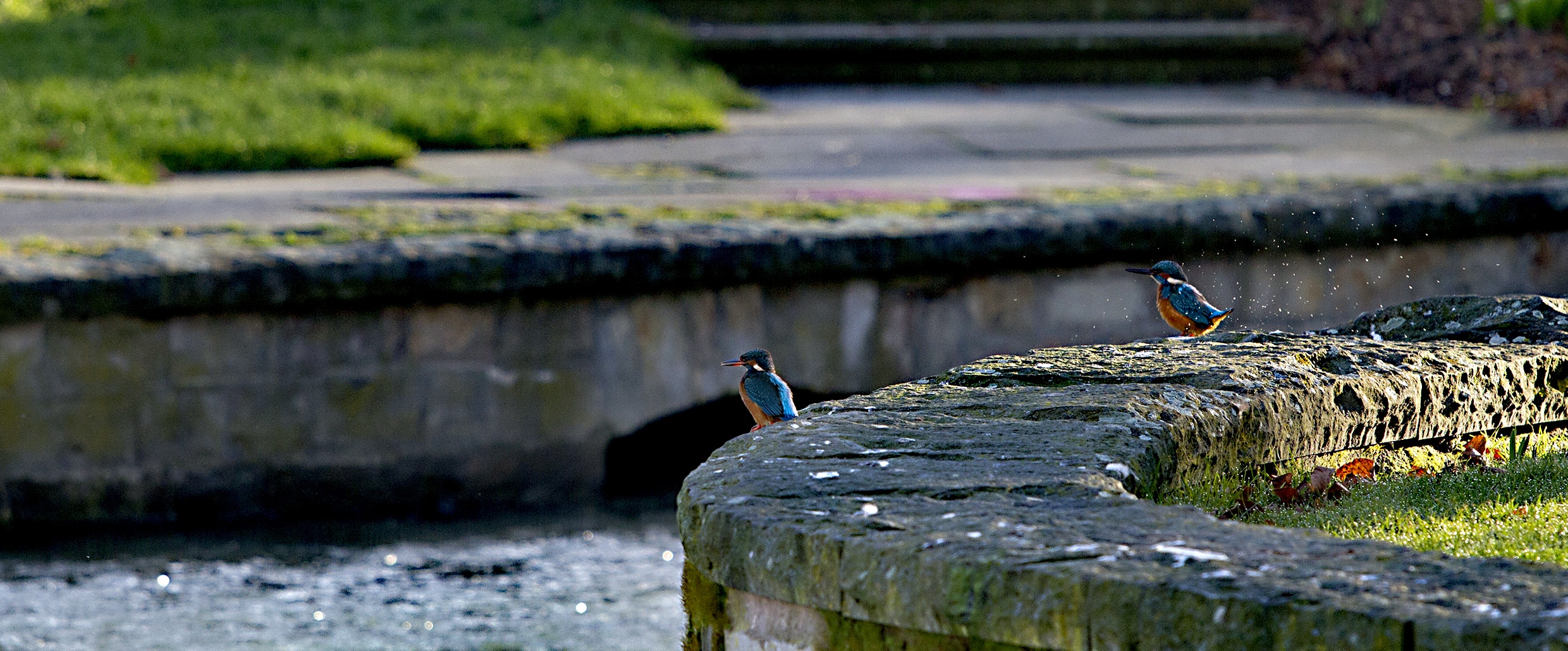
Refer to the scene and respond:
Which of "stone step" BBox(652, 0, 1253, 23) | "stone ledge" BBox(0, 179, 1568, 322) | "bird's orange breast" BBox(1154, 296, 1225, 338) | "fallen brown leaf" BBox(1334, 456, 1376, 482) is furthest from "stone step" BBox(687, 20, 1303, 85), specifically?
"fallen brown leaf" BBox(1334, 456, 1376, 482)

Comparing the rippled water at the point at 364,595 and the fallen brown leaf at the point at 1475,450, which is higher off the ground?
the fallen brown leaf at the point at 1475,450

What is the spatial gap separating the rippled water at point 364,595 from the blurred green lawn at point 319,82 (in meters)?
2.25

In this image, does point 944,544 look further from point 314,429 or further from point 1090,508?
point 314,429

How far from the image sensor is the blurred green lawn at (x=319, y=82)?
6.54 meters

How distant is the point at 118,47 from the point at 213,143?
7.20 ft

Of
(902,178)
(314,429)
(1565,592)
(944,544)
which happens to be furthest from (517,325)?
(1565,592)

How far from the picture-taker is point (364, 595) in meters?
4.14

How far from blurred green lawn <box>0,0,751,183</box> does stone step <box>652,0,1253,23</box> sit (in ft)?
1.70

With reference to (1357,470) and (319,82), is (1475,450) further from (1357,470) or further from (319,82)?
(319,82)

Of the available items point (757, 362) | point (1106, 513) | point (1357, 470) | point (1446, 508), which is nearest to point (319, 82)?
point (757, 362)

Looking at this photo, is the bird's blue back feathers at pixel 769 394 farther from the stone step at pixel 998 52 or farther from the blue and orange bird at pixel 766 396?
the stone step at pixel 998 52

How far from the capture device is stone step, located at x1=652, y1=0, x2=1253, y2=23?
9945mm

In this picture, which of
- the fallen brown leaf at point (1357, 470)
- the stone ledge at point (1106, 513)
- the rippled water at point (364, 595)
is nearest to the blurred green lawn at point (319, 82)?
the rippled water at point (364, 595)

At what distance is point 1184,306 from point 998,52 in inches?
265
